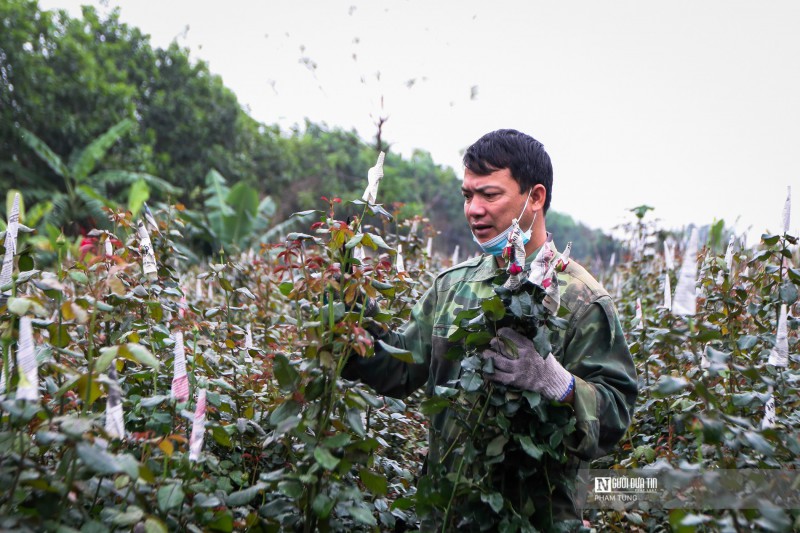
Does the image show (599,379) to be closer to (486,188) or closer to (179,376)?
(486,188)

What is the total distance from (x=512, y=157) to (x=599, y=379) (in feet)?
2.44

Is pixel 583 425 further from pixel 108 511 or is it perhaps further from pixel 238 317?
pixel 238 317

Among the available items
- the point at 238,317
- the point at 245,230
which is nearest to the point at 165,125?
the point at 245,230

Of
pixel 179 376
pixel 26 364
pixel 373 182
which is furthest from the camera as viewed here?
pixel 373 182

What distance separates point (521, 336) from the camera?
4.94ft

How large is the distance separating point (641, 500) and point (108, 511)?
63.8 inches

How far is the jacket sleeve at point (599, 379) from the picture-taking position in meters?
1.60

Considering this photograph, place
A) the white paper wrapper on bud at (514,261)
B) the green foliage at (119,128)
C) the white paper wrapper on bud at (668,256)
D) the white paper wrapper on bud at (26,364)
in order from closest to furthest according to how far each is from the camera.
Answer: the white paper wrapper on bud at (26,364) < the white paper wrapper on bud at (514,261) < the white paper wrapper on bud at (668,256) < the green foliage at (119,128)

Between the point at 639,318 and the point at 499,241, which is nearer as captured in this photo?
the point at 499,241

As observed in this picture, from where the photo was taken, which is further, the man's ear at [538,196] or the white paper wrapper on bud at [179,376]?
the man's ear at [538,196]

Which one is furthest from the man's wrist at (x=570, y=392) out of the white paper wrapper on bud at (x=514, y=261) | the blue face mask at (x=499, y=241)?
the blue face mask at (x=499, y=241)

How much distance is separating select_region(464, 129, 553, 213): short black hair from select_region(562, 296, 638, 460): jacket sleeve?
474mm

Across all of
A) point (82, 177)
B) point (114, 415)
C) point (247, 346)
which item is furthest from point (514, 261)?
point (82, 177)

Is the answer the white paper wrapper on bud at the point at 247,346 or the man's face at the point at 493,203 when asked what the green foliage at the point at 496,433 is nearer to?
the man's face at the point at 493,203
